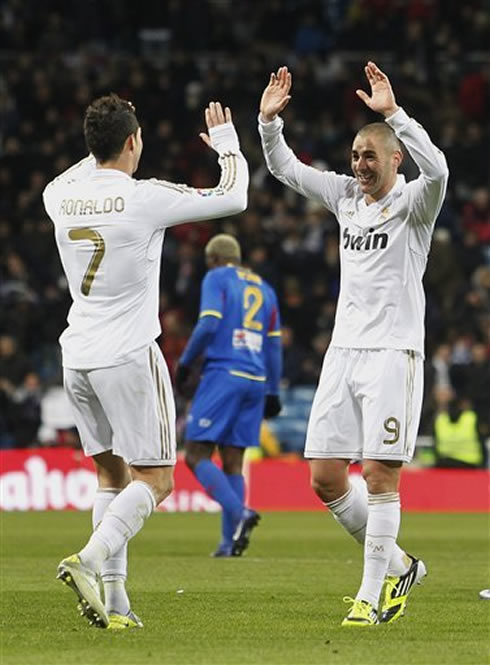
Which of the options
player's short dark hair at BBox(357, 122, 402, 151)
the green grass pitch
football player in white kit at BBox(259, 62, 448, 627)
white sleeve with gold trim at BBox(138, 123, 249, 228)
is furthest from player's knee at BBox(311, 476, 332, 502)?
player's short dark hair at BBox(357, 122, 402, 151)

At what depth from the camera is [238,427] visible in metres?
13.6

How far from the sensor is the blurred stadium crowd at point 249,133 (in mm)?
22812

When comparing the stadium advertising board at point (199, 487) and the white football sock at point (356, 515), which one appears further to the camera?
the stadium advertising board at point (199, 487)

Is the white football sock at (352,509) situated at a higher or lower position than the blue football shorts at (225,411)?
higher

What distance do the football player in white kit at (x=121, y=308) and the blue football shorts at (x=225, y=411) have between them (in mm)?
5571

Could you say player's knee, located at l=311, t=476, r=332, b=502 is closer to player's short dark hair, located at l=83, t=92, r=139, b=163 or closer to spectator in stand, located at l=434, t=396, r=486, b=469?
player's short dark hair, located at l=83, t=92, r=139, b=163

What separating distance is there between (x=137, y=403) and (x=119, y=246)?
72 centimetres

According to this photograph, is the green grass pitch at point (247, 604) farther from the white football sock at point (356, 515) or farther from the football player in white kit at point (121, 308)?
the football player in white kit at point (121, 308)

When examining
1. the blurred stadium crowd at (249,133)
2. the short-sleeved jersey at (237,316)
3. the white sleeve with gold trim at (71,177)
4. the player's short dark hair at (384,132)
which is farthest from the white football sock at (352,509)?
the blurred stadium crowd at (249,133)

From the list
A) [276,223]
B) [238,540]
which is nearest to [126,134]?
[238,540]

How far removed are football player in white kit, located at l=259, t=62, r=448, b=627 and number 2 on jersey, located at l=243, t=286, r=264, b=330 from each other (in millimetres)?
4907

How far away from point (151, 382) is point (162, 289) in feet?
52.4

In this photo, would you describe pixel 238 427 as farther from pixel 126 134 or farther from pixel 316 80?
pixel 316 80

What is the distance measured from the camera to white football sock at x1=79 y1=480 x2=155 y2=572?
7438 mm
